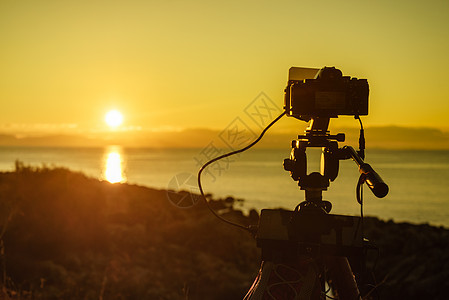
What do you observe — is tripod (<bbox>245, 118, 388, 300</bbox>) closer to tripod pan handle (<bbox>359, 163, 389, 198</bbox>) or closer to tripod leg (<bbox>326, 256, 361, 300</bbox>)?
tripod leg (<bbox>326, 256, 361, 300</bbox>)

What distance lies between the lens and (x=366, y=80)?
2402mm

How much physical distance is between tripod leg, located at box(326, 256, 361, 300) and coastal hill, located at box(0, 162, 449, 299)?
496cm

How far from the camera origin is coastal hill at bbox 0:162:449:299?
296 inches

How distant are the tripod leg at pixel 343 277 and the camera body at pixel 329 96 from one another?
0.78 meters

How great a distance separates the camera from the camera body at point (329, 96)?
2291 mm

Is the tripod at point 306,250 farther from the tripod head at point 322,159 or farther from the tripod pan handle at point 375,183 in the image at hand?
the tripod pan handle at point 375,183

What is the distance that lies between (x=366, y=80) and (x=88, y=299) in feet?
19.4

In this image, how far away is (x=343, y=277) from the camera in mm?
2127

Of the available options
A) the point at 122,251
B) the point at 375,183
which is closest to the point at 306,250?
the point at 375,183

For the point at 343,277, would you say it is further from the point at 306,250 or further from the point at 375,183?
the point at 375,183

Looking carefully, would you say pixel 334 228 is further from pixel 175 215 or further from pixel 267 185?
pixel 267 185

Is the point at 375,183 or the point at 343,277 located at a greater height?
the point at 375,183

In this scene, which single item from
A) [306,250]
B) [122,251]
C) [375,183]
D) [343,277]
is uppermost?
[375,183]

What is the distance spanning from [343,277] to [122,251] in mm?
7718
